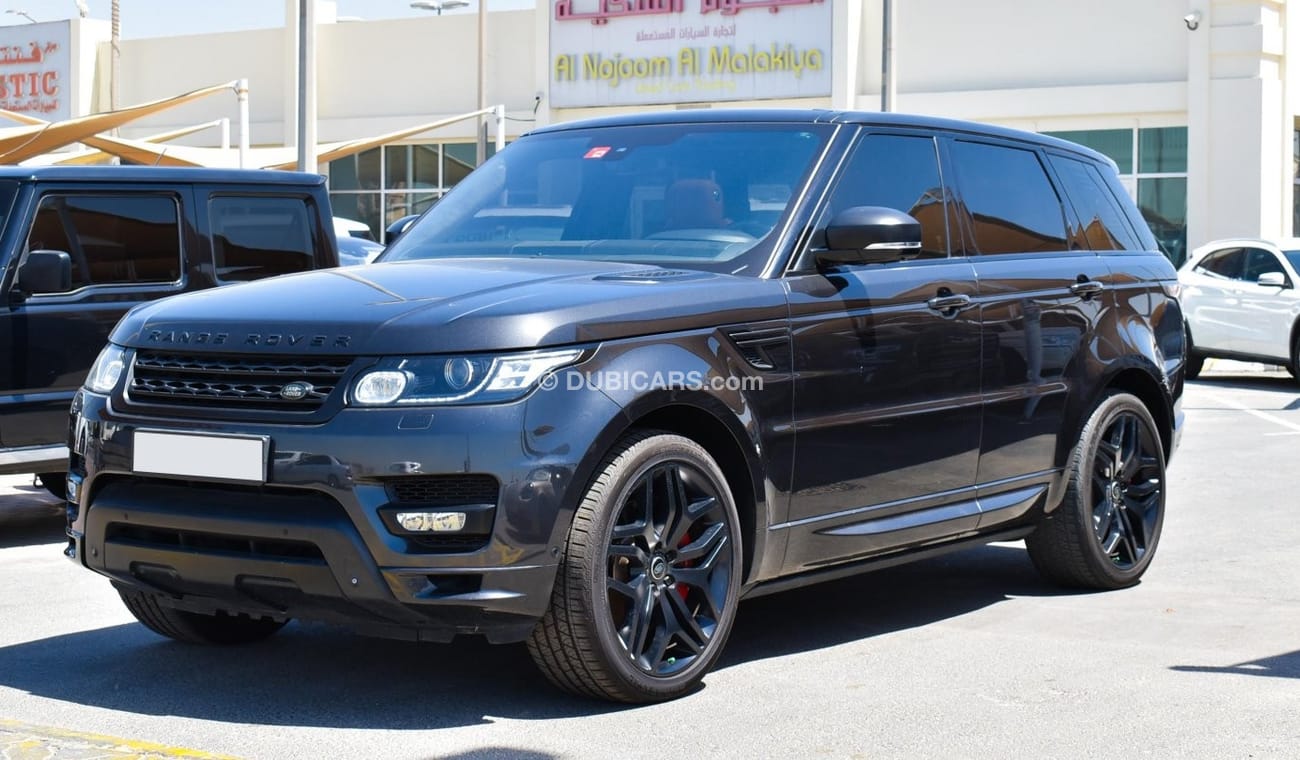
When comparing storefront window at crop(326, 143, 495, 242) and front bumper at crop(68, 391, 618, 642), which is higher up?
storefront window at crop(326, 143, 495, 242)

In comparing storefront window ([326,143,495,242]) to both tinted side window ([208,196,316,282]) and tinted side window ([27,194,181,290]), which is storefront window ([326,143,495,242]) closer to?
tinted side window ([208,196,316,282])

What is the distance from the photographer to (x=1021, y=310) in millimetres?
6762

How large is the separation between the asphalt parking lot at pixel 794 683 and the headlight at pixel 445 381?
0.92 m

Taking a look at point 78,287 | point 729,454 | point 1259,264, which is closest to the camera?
point 729,454

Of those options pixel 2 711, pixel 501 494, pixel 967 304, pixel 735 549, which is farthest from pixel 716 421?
pixel 2 711

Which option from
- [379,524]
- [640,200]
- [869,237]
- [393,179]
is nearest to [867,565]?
[869,237]

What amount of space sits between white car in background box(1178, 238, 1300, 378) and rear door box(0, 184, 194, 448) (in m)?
13.5

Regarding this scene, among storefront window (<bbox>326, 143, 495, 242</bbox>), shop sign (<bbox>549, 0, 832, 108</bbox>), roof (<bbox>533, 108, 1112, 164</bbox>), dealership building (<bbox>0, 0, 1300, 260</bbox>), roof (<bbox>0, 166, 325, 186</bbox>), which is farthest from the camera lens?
storefront window (<bbox>326, 143, 495, 242</bbox>)

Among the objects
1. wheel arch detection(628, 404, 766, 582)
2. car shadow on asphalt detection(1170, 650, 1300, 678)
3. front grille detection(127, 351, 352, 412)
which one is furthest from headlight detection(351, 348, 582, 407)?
car shadow on asphalt detection(1170, 650, 1300, 678)

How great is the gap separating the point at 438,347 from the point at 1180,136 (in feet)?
98.9

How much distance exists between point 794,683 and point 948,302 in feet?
5.03

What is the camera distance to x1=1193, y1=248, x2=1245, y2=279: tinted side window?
20.1m

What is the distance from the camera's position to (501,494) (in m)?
4.75

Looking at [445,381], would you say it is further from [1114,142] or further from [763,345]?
[1114,142]
